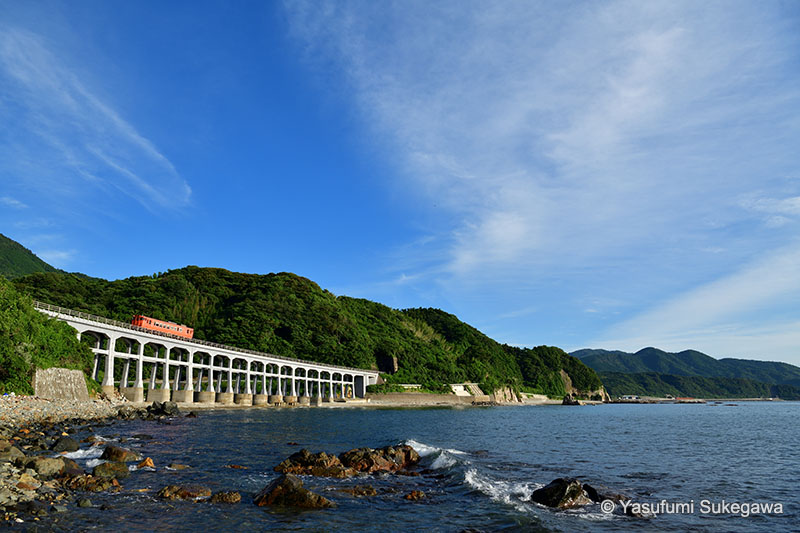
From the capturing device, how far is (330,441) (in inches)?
1518

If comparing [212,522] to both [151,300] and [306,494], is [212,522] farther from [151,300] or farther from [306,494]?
[151,300]

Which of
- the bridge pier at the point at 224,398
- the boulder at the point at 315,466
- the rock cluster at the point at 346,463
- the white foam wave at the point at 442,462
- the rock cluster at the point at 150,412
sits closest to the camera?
the boulder at the point at 315,466

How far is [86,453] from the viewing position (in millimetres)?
24953

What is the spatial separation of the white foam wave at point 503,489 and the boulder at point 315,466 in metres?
6.02

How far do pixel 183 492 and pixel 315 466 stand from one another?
24.0ft

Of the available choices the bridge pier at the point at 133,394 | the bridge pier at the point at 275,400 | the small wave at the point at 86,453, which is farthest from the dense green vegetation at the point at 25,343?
the bridge pier at the point at 275,400

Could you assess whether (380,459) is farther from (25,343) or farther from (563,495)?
(25,343)

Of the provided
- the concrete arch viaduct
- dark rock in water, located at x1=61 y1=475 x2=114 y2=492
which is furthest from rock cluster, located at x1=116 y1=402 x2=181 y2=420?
dark rock in water, located at x1=61 y1=475 x2=114 y2=492

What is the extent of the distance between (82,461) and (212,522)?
12929mm

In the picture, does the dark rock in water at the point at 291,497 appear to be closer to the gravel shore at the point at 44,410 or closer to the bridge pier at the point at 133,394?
the gravel shore at the point at 44,410

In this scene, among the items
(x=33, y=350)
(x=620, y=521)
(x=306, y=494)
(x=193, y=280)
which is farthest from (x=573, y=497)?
(x=193, y=280)

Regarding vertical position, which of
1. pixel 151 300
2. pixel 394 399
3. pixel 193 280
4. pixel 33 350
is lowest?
pixel 394 399

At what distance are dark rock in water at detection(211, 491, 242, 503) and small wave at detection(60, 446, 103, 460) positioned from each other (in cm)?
1131

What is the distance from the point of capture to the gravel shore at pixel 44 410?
3288 cm
